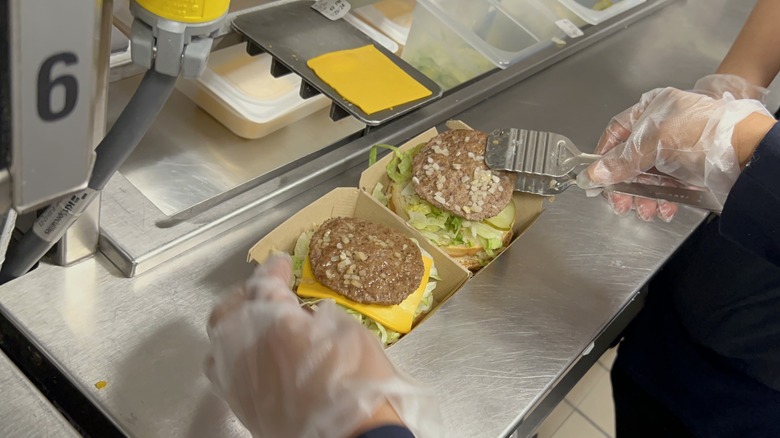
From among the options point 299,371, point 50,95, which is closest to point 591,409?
point 299,371

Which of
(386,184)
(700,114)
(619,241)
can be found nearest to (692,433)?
(619,241)

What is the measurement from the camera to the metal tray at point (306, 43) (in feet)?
4.02

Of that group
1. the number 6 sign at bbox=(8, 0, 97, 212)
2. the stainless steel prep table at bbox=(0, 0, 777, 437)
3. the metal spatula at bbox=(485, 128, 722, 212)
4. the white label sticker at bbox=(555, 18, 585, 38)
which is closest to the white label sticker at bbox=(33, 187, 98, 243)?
the stainless steel prep table at bbox=(0, 0, 777, 437)

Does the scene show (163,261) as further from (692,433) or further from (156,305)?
(692,433)

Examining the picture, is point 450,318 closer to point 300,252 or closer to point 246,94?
point 300,252

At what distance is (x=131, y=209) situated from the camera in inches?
41.1

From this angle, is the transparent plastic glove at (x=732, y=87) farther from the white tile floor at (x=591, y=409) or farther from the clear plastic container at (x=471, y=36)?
the white tile floor at (x=591, y=409)

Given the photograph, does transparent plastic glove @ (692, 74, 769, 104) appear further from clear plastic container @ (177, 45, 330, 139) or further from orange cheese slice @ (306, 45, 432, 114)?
clear plastic container @ (177, 45, 330, 139)

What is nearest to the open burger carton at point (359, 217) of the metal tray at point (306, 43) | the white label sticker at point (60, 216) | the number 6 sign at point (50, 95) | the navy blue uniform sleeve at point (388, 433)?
the metal tray at point (306, 43)

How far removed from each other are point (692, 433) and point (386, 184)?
3.11 ft

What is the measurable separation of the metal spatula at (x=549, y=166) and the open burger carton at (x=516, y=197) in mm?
32

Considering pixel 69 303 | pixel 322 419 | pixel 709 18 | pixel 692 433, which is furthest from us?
pixel 709 18

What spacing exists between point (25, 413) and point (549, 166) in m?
0.85

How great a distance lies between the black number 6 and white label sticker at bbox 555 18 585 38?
1.50 metres
